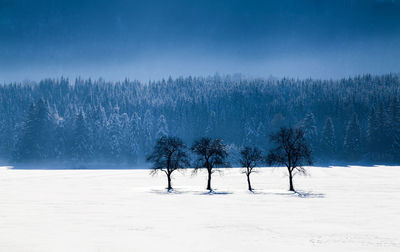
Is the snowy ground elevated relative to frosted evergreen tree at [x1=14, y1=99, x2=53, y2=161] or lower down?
lower down

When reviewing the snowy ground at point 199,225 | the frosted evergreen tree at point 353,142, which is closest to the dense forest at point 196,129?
the frosted evergreen tree at point 353,142

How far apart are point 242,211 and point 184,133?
12285 centimetres

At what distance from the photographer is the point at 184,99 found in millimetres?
177375

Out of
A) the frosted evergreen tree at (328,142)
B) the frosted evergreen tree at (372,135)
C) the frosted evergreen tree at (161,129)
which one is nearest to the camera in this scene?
the frosted evergreen tree at (372,135)

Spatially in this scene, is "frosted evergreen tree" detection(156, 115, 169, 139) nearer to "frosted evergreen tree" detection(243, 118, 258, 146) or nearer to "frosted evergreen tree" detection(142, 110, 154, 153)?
"frosted evergreen tree" detection(142, 110, 154, 153)

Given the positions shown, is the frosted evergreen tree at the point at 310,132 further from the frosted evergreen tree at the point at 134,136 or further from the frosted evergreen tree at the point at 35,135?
the frosted evergreen tree at the point at 35,135

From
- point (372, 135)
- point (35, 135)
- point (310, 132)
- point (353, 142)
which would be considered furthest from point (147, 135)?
point (372, 135)

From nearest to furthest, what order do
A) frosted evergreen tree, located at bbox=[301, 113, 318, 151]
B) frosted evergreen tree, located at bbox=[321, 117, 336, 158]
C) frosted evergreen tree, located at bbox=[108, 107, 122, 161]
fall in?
frosted evergreen tree, located at bbox=[108, 107, 122, 161] → frosted evergreen tree, located at bbox=[321, 117, 336, 158] → frosted evergreen tree, located at bbox=[301, 113, 318, 151]

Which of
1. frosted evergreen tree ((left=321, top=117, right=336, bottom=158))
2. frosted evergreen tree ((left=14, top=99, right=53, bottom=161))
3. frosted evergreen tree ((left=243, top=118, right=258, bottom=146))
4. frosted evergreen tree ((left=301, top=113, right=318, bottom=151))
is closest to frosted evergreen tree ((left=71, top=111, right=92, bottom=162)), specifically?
frosted evergreen tree ((left=14, top=99, right=53, bottom=161))

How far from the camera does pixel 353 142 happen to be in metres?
113

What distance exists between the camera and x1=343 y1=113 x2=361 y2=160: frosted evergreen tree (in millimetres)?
111688

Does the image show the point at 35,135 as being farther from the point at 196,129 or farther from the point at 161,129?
the point at 196,129

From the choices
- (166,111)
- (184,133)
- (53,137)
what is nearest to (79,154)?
(53,137)

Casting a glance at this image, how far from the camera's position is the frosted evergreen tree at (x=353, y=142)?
366ft
